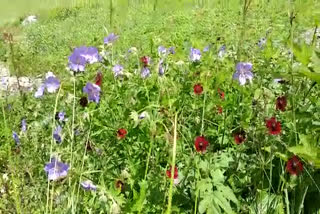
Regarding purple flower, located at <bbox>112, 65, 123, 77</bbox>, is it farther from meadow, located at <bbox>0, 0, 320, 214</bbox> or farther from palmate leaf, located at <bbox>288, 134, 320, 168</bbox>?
palmate leaf, located at <bbox>288, 134, 320, 168</bbox>

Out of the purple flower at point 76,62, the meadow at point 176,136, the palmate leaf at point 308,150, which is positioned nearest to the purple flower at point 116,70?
the meadow at point 176,136

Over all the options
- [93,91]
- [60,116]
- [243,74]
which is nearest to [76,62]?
[93,91]

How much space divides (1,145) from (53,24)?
8291 mm

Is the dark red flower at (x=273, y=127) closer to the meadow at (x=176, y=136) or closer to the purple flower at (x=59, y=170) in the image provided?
the meadow at (x=176, y=136)

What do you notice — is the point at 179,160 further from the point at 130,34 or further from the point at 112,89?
the point at 130,34

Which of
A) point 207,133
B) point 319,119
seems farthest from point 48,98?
point 319,119

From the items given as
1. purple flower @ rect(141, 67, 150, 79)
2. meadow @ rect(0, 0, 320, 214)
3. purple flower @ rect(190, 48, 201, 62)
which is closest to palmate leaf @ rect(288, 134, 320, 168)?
meadow @ rect(0, 0, 320, 214)

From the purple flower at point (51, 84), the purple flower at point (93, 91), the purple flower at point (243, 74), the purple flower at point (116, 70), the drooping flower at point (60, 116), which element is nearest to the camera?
the purple flower at point (93, 91)

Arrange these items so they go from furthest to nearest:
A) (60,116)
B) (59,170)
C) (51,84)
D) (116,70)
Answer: (116,70) < (60,116) < (51,84) < (59,170)

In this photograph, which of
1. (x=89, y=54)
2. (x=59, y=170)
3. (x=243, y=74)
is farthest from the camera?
Result: (x=243, y=74)

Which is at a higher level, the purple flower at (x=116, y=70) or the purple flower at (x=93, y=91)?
the purple flower at (x=93, y=91)

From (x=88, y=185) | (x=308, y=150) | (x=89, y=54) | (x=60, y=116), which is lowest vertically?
(x=60, y=116)

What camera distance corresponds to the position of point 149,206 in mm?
1821

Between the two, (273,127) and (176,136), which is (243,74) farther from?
(176,136)
